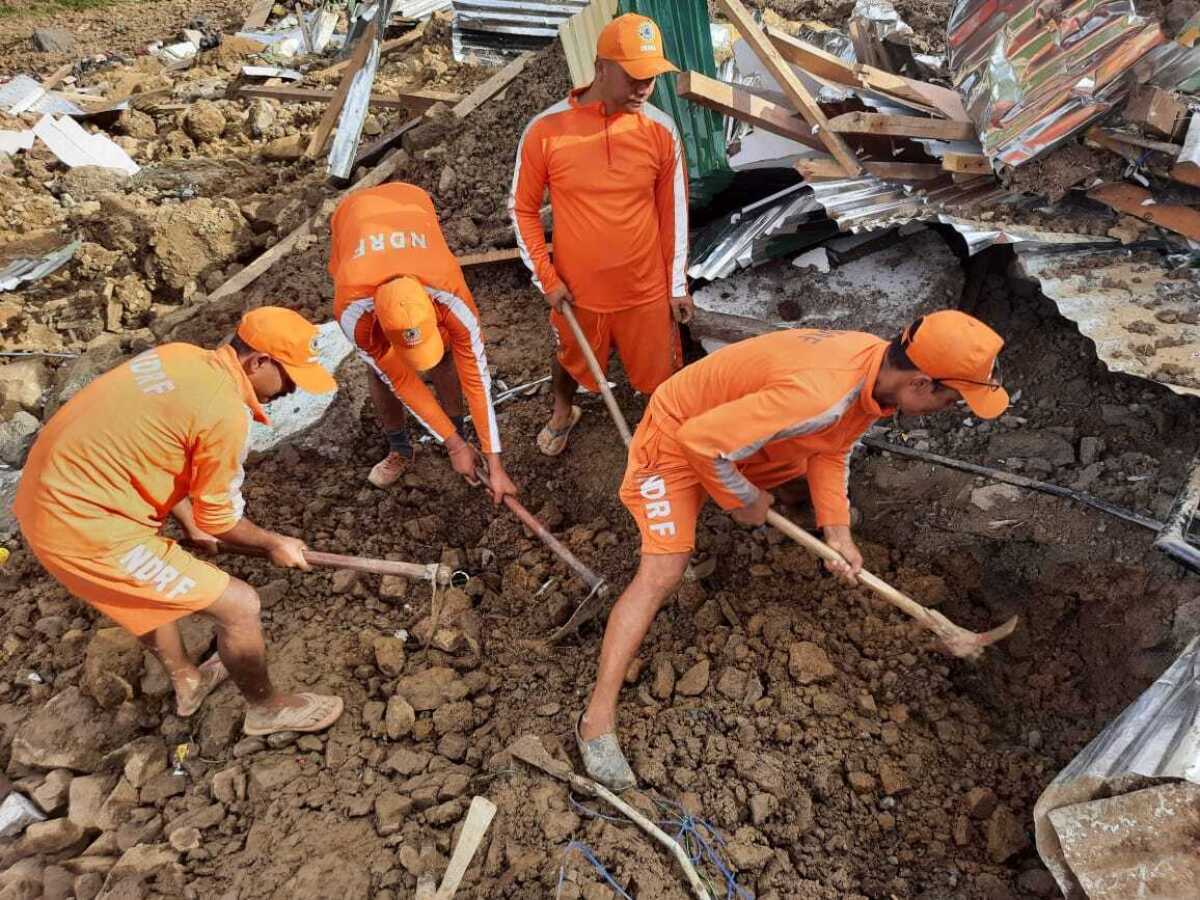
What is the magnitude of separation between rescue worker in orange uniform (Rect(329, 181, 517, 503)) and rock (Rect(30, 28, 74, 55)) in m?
10.1

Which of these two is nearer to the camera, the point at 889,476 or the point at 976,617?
the point at 976,617

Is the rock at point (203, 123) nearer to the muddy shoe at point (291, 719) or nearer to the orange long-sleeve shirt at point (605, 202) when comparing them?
the orange long-sleeve shirt at point (605, 202)

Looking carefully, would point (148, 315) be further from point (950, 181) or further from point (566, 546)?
point (950, 181)

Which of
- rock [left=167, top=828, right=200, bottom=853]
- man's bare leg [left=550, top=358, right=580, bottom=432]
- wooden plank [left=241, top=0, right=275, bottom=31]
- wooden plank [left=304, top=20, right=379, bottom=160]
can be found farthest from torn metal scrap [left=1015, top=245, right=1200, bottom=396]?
wooden plank [left=241, top=0, right=275, bottom=31]

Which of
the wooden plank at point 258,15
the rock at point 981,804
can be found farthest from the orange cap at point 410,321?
the wooden plank at point 258,15

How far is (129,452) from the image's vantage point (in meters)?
3.03

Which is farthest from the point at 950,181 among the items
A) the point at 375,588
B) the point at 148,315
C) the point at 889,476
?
the point at 148,315

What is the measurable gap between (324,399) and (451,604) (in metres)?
1.94

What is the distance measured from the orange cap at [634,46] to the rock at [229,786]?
3.46 m

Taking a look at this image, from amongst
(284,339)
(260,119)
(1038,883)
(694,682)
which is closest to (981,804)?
(1038,883)

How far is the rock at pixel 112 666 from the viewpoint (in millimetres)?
3846

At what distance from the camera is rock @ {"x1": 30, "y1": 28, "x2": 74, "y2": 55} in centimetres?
1138

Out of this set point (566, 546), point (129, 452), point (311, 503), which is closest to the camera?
point (129, 452)

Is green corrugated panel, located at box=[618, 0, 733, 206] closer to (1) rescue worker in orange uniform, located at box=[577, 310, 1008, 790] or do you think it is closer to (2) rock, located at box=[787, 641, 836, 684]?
(1) rescue worker in orange uniform, located at box=[577, 310, 1008, 790]
